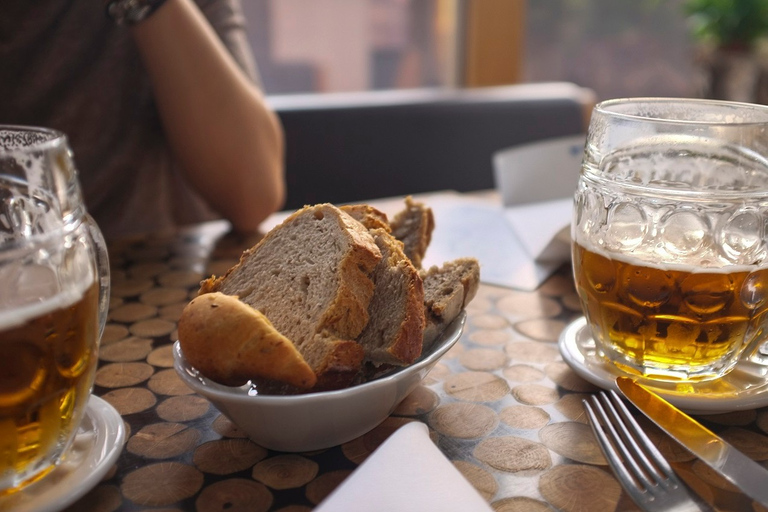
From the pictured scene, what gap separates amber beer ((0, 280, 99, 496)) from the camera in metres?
0.47


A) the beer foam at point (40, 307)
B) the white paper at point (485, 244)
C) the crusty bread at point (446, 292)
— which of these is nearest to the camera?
the beer foam at point (40, 307)

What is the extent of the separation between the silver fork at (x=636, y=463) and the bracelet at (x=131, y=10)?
4.03 ft

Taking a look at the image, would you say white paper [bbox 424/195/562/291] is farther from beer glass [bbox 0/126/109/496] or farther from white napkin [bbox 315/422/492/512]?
beer glass [bbox 0/126/109/496]

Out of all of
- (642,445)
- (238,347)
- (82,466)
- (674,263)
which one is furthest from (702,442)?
(82,466)

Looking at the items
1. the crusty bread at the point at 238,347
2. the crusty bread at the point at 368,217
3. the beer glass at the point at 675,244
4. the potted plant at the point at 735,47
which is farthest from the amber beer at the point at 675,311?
the potted plant at the point at 735,47

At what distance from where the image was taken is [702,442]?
1.88 feet

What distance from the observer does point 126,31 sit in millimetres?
1648

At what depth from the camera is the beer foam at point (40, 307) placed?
46 cm

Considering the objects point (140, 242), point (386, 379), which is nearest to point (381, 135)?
point (140, 242)

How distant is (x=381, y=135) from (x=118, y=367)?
5.53 ft

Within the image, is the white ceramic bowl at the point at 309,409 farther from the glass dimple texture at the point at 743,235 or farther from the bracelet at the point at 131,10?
the bracelet at the point at 131,10

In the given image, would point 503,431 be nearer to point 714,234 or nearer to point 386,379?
point 386,379

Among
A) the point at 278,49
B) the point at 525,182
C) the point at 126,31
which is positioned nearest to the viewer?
the point at 525,182

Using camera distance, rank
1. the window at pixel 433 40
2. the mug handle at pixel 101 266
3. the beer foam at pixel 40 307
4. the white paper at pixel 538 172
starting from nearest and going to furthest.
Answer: the beer foam at pixel 40 307 → the mug handle at pixel 101 266 → the white paper at pixel 538 172 → the window at pixel 433 40
